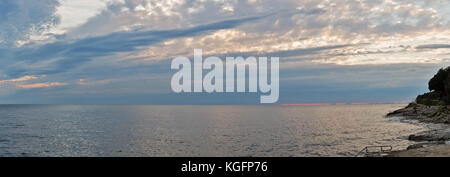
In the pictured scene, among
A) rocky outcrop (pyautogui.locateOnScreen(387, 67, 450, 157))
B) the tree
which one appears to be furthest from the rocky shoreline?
the tree

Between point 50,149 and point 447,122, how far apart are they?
8745cm

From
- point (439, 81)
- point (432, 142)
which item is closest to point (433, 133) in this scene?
point (432, 142)

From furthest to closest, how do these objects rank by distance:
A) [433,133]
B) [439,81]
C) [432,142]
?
[439,81], [433,133], [432,142]

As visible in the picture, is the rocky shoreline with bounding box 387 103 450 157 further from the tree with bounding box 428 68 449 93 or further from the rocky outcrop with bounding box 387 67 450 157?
the tree with bounding box 428 68 449 93

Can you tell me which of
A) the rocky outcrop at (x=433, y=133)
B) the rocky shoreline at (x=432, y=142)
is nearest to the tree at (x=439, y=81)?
the rocky outcrop at (x=433, y=133)

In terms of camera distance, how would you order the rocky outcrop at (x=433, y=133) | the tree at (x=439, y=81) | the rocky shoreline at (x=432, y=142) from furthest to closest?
the tree at (x=439, y=81) → the rocky outcrop at (x=433, y=133) → the rocky shoreline at (x=432, y=142)

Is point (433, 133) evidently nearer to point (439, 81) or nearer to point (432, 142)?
point (432, 142)

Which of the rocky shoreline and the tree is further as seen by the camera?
the tree

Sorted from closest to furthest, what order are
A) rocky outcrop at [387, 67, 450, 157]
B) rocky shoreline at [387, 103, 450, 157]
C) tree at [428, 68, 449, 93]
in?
rocky shoreline at [387, 103, 450, 157], rocky outcrop at [387, 67, 450, 157], tree at [428, 68, 449, 93]

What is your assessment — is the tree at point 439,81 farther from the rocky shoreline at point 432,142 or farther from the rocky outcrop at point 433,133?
the rocky shoreline at point 432,142

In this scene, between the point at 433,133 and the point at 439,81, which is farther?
the point at 439,81

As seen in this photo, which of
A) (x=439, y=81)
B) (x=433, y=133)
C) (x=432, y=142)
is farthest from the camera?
(x=439, y=81)
